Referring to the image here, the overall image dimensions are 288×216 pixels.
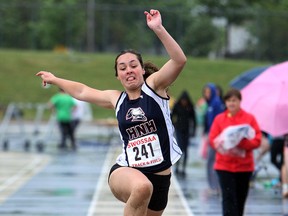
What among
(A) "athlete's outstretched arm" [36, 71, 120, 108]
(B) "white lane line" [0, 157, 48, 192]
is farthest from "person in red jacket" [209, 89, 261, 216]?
(B) "white lane line" [0, 157, 48, 192]

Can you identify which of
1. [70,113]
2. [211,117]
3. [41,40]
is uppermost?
[211,117]

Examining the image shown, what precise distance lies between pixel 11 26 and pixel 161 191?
51163 millimetres

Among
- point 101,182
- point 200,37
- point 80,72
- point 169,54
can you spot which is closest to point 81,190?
point 101,182

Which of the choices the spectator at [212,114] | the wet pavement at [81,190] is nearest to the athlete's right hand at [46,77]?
the wet pavement at [81,190]

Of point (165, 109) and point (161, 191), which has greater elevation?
point (165, 109)

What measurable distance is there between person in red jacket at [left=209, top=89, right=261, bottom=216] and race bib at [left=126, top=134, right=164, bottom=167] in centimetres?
337

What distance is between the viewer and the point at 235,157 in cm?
1083

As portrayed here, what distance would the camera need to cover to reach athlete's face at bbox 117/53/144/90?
7430 millimetres

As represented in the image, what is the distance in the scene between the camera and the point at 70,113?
25.5 metres

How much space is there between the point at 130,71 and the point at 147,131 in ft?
1.61

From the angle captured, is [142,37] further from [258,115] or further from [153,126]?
[153,126]

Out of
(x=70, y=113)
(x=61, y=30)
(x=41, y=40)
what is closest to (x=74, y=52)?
(x=61, y=30)

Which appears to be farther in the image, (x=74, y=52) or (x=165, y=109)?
(x=74, y=52)

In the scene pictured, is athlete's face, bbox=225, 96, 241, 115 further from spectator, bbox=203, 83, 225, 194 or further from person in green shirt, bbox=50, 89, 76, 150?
person in green shirt, bbox=50, 89, 76, 150
